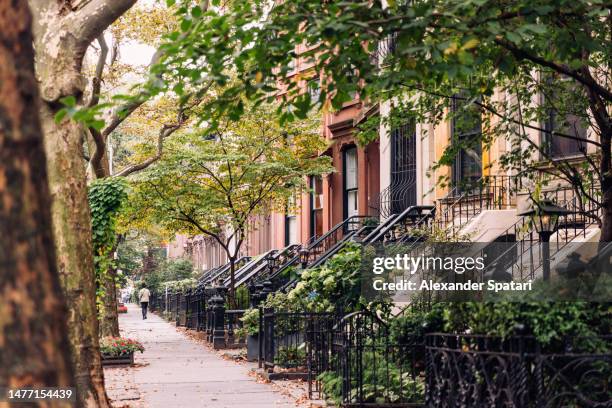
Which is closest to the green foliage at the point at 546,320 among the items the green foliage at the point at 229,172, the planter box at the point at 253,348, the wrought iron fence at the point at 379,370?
the wrought iron fence at the point at 379,370

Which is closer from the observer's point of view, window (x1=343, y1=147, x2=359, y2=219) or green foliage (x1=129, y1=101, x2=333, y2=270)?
green foliage (x1=129, y1=101, x2=333, y2=270)

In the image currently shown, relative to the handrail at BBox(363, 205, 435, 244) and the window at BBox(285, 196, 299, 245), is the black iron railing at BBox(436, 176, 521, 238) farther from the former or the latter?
the window at BBox(285, 196, 299, 245)

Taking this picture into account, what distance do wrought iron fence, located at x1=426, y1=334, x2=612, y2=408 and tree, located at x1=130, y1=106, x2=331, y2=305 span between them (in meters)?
16.3

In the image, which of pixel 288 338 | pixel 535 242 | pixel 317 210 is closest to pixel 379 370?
pixel 535 242

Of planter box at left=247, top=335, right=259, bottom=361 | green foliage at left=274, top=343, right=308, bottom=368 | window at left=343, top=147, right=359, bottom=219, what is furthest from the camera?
window at left=343, top=147, right=359, bottom=219

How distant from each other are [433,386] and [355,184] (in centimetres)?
2097

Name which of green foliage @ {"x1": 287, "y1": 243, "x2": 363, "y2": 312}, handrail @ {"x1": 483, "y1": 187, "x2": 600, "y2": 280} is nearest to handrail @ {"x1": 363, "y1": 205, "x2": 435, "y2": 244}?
handrail @ {"x1": 483, "y1": 187, "x2": 600, "y2": 280}

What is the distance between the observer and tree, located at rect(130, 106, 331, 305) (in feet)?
80.0

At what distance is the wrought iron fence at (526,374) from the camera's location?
7.28 m

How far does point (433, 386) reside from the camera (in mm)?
8797

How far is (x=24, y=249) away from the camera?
3.37m

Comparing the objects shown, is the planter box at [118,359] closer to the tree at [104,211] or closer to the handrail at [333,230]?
the tree at [104,211]

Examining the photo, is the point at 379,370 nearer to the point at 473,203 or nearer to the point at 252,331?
the point at 252,331

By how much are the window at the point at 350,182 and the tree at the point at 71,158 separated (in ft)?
62.0
